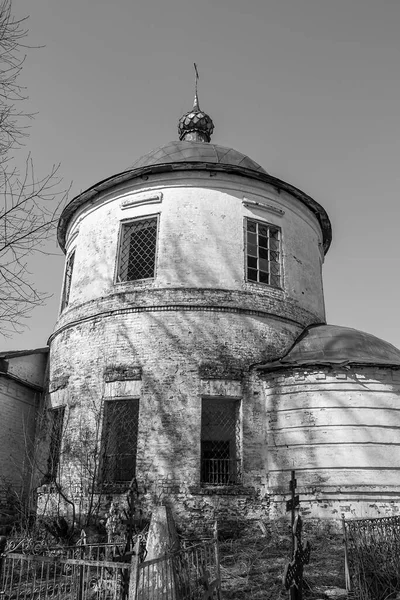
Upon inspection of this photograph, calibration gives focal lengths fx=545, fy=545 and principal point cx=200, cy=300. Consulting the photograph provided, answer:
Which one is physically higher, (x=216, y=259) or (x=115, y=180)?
(x=115, y=180)

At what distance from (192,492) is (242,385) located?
7.59ft

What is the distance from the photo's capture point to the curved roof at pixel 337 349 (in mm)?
10859

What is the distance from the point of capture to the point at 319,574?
24.5 ft

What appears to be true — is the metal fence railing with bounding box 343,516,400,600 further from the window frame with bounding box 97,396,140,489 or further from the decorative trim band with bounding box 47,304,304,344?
the decorative trim band with bounding box 47,304,304,344

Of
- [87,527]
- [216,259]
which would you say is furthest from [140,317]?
[87,527]

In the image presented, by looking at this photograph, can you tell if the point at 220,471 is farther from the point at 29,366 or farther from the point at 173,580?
the point at 173,580

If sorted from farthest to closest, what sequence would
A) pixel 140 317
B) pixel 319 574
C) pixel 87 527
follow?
pixel 140 317 < pixel 87 527 < pixel 319 574

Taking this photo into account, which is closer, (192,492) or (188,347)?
(192,492)

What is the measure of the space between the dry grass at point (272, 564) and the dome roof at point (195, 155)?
326 inches

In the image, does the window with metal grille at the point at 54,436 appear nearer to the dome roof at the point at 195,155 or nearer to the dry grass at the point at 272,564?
the dry grass at the point at 272,564

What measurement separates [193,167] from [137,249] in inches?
92.2

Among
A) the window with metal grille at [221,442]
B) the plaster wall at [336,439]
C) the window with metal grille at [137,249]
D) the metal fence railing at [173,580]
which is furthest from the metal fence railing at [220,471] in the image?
Result: the metal fence railing at [173,580]

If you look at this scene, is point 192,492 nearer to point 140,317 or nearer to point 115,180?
point 140,317

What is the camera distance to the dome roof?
1373 cm
